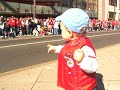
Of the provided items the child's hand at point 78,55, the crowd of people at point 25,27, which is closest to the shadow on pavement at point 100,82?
the child's hand at point 78,55

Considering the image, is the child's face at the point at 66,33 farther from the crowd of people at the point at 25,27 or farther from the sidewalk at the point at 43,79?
the crowd of people at the point at 25,27

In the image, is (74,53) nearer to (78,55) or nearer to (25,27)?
(78,55)

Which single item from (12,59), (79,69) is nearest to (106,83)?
(79,69)

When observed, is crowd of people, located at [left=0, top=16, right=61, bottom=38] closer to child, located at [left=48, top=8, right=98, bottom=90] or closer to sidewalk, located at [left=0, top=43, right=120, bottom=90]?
sidewalk, located at [left=0, top=43, right=120, bottom=90]

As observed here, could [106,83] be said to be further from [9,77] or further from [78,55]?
[78,55]

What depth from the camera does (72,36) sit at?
3598 mm

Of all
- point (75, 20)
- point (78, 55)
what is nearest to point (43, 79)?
point (75, 20)

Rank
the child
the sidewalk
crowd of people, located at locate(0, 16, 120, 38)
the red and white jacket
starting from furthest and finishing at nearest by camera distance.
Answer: crowd of people, located at locate(0, 16, 120, 38) < the sidewalk < the red and white jacket < the child

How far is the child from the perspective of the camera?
345 centimetres

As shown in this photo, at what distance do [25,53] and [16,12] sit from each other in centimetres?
2330

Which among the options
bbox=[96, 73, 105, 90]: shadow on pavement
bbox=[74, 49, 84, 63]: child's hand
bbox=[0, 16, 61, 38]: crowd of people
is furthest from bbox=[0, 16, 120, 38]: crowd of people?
bbox=[74, 49, 84, 63]: child's hand

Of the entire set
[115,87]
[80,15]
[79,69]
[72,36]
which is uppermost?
[80,15]

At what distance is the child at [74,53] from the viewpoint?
3445 millimetres

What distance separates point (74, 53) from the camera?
337 centimetres
